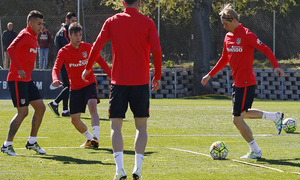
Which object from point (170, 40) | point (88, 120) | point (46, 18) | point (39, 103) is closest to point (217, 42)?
point (170, 40)

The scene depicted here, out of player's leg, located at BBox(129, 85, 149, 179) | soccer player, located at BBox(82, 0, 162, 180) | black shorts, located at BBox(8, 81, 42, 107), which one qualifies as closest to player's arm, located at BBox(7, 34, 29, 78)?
black shorts, located at BBox(8, 81, 42, 107)

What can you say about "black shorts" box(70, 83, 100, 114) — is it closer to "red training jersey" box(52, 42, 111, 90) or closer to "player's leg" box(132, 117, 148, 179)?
"red training jersey" box(52, 42, 111, 90)

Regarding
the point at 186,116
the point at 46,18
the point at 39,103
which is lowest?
the point at 186,116

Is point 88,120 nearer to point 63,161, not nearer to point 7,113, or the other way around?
point 7,113

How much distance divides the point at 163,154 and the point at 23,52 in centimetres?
250

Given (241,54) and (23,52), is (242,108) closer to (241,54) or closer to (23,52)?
(241,54)

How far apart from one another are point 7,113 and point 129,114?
3189 millimetres

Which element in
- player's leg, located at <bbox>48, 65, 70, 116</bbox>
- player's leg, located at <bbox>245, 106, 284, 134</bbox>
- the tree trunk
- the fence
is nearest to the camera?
player's leg, located at <bbox>245, 106, 284, 134</bbox>

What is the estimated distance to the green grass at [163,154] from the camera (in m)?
6.89

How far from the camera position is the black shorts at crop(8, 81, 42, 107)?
8625 millimetres

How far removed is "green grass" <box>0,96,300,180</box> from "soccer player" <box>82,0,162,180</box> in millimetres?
682

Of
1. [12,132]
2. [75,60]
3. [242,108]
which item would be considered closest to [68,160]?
[12,132]

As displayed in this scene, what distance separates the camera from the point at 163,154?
848cm

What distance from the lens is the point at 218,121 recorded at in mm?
13961
